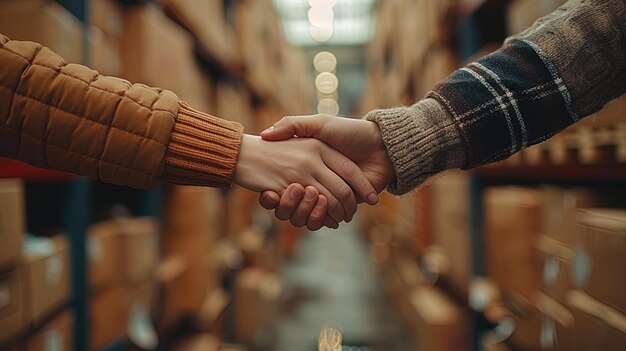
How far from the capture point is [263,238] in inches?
149

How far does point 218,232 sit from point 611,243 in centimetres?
218

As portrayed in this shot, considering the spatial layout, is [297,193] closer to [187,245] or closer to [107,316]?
[107,316]

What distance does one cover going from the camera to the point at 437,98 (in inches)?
40.3

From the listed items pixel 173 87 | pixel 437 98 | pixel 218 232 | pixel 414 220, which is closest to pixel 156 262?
pixel 173 87

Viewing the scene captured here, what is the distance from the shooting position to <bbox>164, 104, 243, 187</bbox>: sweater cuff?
958 millimetres

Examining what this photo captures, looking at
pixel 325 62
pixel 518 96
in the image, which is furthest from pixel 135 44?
pixel 325 62

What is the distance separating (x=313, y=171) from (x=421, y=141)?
28cm

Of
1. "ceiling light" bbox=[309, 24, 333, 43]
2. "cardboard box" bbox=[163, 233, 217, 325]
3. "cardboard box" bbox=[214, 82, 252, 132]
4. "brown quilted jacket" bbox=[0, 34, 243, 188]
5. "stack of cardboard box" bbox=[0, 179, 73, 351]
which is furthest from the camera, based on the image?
"ceiling light" bbox=[309, 24, 333, 43]

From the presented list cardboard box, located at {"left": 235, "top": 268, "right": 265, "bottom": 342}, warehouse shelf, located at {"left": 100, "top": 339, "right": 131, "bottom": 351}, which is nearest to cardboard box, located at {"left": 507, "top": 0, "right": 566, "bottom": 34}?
warehouse shelf, located at {"left": 100, "top": 339, "right": 131, "bottom": 351}

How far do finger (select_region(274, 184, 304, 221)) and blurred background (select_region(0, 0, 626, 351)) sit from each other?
10.6 inches

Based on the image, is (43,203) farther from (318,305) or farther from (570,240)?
(318,305)

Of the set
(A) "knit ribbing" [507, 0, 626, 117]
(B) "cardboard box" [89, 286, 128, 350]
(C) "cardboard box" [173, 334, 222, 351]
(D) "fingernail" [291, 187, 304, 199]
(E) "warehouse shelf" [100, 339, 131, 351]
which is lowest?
(C) "cardboard box" [173, 334, 222, 351]

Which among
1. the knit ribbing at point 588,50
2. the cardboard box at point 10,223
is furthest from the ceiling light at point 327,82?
the cardboard box at point 10,223

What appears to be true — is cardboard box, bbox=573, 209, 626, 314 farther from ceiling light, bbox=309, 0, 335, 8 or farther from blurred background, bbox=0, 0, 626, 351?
ceiling light, bbox=309, 0, 335, 8
